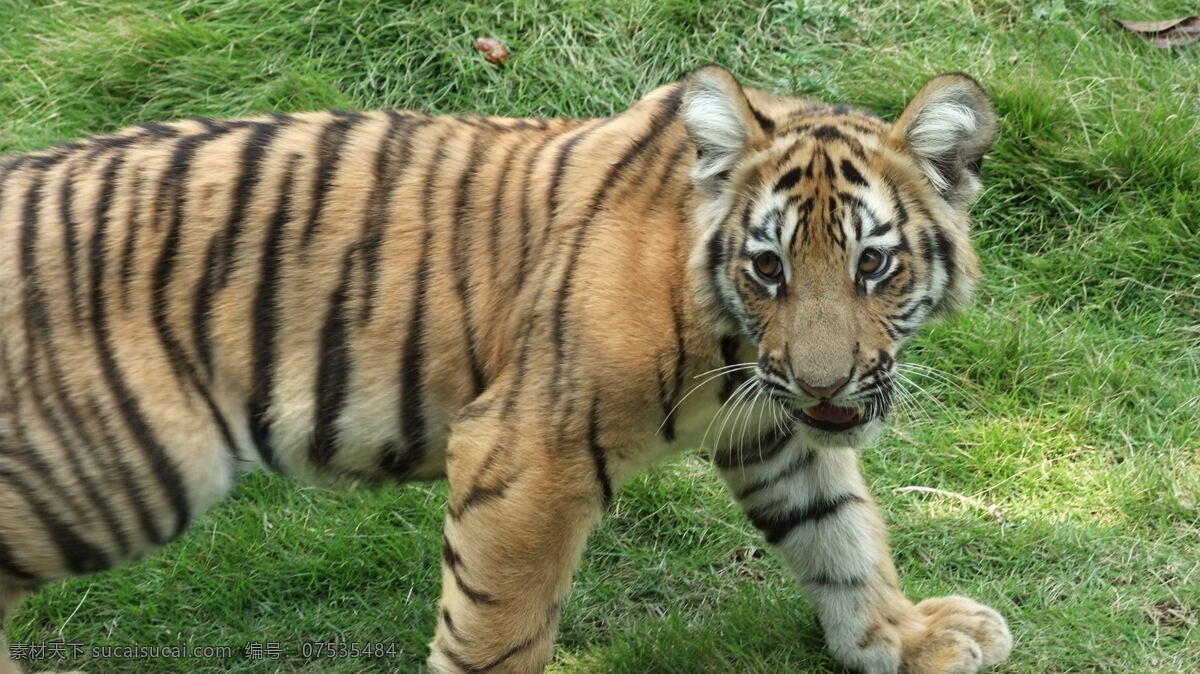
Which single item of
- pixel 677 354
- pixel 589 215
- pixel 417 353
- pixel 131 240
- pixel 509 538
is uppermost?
pixel 589 215

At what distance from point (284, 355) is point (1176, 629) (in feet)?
6.61

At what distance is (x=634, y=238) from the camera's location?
2705mm

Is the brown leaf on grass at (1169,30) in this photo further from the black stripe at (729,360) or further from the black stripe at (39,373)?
the black stripe at (39,373)

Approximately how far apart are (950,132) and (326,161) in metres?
1.24

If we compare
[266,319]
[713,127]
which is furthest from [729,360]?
[266,319]

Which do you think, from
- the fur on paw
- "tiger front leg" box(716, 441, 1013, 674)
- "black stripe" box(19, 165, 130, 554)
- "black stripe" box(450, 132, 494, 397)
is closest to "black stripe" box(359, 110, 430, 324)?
"black stripe" box(450, 132, 494, 397)

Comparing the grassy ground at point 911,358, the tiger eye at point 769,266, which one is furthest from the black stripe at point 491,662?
the tiger eye at point 769,266

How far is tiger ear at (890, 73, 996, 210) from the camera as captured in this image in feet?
8.29

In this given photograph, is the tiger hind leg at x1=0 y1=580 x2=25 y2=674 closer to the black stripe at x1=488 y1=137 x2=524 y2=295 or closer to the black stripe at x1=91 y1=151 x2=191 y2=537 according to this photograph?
the black stripe at x1=91 y1=151 x2=191 y2=537

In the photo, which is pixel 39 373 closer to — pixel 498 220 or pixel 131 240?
pixel 131 240

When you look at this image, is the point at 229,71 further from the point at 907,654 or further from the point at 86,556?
the point at 907,654

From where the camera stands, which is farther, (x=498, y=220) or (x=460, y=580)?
(x=498, y=220)

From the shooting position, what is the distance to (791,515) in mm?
3086

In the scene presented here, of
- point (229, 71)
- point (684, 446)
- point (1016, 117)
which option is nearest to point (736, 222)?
point (684, 446)
